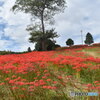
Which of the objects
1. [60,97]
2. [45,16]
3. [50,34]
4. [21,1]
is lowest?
[60,97]

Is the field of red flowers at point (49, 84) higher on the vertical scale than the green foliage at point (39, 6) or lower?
lower

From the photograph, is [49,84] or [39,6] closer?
[49,84]

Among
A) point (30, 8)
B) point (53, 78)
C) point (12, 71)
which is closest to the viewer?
point (53, 78)

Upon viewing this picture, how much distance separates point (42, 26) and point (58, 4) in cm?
492

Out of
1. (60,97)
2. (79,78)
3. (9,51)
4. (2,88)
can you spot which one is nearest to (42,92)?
(60,97)

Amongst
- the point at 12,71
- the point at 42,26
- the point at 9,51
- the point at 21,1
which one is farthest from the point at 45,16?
the point at 12,71

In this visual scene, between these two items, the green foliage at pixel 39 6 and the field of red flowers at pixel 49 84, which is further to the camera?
the green foliage at pixel 39 6

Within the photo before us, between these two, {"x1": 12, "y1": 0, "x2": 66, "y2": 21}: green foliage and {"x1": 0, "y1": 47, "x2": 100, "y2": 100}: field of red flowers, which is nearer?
{"x1": 0, "y1": 47, "x2": 100, "y2": 100}: field of red flowers

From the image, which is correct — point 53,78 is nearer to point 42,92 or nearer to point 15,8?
point 42,92

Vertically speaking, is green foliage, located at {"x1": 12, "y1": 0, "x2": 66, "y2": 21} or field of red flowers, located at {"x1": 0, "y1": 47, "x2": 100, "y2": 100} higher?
green foliage, located at {"x1": 12, "y1": 0, "x2": 66, "y2": 21}

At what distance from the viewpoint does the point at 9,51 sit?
3750 centimetres

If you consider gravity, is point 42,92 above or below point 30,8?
below

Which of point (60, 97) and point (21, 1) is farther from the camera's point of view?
point (21, 1)

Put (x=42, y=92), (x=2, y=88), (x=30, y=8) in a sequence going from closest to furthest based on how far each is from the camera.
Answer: (x=42, y=92), (x=2, y=88), (x=30, y=8)
